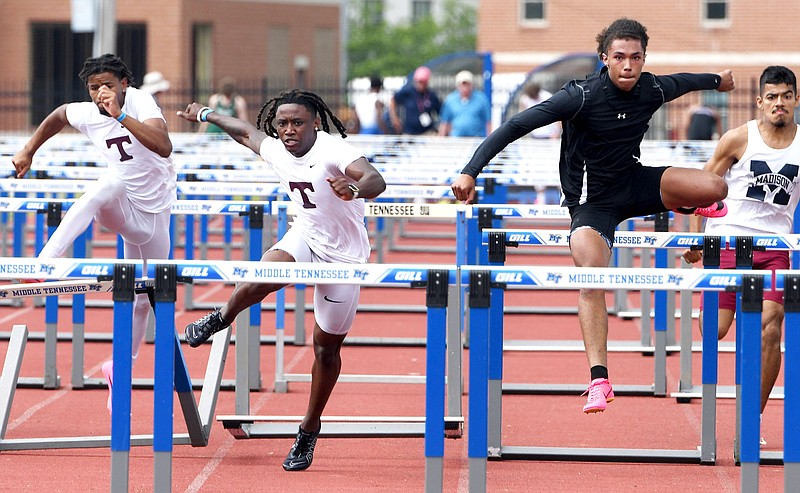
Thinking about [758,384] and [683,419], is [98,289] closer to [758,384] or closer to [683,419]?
[758,384]

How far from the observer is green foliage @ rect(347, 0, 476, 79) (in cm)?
8256

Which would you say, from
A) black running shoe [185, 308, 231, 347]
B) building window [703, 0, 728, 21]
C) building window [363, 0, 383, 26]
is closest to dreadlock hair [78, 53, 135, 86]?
black running shoe [185, 308, 231, 347]

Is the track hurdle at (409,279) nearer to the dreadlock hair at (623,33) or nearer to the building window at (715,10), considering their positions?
the dreadlock hair at (623,33)

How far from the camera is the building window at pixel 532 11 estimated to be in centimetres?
4238

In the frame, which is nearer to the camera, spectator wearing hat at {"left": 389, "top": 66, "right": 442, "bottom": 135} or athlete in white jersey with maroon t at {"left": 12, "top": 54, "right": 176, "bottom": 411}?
athlete in white jersey with maroon t at {"left": 12, "top": 54, "right": 176, "bottom": 411}

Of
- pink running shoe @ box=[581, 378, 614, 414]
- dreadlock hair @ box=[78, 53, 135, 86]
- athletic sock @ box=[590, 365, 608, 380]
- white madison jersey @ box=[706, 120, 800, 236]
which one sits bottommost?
pink running shoe @ box=[581, 378, 614, 414]

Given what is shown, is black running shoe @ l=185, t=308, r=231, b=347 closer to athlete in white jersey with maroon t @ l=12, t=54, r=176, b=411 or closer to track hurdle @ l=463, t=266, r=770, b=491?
athlete in white jersey with maroon t @ l=12, t=54, r=176, b=411

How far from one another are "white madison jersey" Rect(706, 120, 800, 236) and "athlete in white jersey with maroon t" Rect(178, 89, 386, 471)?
2.25m

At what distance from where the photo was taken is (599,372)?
6125 mm

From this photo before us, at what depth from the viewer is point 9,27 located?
134 ft

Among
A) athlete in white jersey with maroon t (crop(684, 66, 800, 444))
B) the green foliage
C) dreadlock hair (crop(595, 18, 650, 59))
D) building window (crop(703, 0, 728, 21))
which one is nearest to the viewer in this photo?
dreadlock hair (crop(595, 18, 650, 59))

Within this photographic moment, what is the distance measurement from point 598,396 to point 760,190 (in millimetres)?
2282

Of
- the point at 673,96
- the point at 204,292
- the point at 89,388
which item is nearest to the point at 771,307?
the point at 673,96

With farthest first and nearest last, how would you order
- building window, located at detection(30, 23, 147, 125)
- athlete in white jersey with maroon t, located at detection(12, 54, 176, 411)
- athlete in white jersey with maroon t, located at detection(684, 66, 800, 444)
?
building window, located at detection(30, 23, 147, 125) < athlete in white jersey with maroon t, located at detection(12, 54, 176, 411) < athlete in white jersey with maroon t, located at detection(684, 66, 800, 444)
